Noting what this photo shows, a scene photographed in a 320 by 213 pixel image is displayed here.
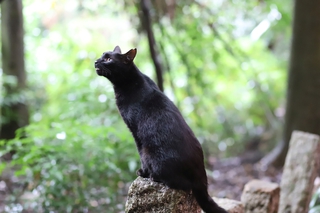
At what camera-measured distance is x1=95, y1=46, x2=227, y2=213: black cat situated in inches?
79.4

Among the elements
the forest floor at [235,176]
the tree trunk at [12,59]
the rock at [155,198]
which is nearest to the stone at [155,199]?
the rock at [155,198]

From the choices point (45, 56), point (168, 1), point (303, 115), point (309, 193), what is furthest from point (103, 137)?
point (45, 56)

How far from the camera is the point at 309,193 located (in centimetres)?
305

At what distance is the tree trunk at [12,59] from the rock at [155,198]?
2761 mm

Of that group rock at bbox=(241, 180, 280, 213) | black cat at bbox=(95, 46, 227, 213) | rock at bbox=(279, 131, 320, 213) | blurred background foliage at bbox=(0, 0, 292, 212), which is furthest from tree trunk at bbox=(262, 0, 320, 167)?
black cat at bbox=(95, 46, 227, 213)

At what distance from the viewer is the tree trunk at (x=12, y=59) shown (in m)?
4.44

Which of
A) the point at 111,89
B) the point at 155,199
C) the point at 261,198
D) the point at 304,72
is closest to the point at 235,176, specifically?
the point at 304,72

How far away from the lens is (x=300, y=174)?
3.14 metres

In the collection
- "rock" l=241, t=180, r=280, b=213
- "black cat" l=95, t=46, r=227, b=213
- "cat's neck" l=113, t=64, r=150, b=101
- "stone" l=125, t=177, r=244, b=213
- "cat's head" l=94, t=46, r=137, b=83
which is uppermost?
"cat's head" l=94, t=46, r=137, b=83

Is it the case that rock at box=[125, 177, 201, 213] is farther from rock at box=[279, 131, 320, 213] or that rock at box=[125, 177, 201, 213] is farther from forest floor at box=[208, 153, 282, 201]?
forest floor at box=[208, 153, 282, 201]

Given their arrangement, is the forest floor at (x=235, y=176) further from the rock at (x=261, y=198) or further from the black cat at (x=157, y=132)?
the black cat at (x=157, y=132)

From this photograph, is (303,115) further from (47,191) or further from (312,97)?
(47,191)

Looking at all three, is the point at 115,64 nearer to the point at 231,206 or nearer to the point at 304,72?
the point at 231,206

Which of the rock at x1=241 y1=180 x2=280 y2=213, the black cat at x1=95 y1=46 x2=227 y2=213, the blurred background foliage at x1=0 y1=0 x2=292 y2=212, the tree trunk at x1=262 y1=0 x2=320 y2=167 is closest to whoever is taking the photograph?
the black cat at x1=95 y1=46 x2=227 y2=213
